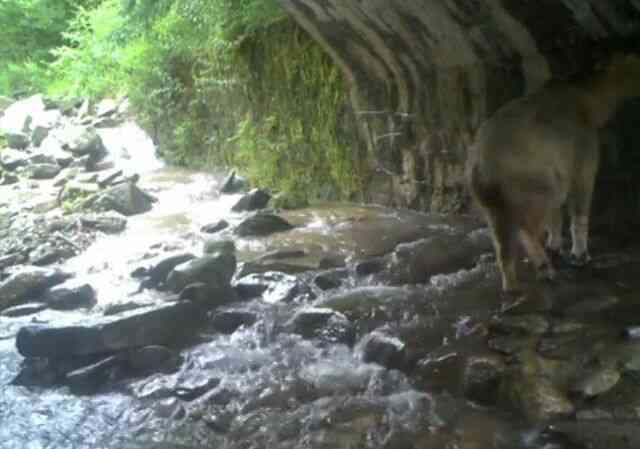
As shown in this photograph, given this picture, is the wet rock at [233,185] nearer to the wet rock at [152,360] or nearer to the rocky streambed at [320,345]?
the rocky streambed at [320,345]

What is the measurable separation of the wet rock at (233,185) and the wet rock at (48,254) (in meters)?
3.38

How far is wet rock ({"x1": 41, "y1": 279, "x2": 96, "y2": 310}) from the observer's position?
24.1ft

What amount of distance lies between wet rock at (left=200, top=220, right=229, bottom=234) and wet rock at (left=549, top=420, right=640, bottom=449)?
6458mm

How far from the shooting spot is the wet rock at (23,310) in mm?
7262

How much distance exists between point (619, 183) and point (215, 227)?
5.00 m

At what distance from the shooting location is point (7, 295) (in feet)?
25.0

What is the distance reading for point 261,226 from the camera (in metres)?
9.38

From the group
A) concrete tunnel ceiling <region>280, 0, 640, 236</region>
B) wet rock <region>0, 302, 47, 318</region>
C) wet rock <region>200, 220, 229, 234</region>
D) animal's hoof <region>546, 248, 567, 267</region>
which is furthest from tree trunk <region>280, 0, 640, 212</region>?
wet rock <region>0, 302, 47, 318</region>

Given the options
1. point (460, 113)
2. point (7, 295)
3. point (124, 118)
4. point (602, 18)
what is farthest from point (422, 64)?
point (124, 118)

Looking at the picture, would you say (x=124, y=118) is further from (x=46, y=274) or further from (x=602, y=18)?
(x=602, y=18)

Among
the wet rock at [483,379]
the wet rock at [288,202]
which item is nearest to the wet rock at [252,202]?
the wet rock at [288,202]

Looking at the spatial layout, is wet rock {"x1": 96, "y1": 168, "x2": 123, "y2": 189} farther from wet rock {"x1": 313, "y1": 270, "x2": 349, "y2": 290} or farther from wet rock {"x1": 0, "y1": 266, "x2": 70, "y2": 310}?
wet rock {"x1": 313, "y1": 270, "x2": 349, "y2": 290}

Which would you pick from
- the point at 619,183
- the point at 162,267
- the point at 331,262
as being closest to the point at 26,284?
the point at 162,267

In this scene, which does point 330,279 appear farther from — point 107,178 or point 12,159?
point 12,159
